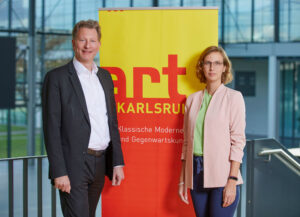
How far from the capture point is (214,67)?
2166mm

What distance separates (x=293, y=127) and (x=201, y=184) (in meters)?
13.8

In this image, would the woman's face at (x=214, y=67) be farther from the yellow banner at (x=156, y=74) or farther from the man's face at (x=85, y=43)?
the man's face at (x=85, y=43)

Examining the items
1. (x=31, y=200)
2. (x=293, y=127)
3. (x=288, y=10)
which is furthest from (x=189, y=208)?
(x=293, y=127)

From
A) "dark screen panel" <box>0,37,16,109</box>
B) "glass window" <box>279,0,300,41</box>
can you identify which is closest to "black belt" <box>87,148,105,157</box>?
"dark screen panel" <box>0,37,16,109</box>

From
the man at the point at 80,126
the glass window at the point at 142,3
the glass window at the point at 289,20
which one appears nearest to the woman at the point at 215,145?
the man at the point at 80,126

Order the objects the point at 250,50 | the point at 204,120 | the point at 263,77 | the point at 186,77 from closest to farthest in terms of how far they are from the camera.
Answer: the point at 204,120, the point at 186,77, the point at 250,50, the point at 263,77

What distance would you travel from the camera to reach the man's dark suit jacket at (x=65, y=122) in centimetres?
193

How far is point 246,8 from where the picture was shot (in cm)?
1411

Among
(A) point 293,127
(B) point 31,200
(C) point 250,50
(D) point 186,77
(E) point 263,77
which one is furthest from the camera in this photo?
(E) point 263,77

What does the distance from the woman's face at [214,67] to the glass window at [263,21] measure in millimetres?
11583

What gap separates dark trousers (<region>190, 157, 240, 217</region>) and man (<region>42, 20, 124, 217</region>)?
40cm

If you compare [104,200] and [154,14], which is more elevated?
[154,14]

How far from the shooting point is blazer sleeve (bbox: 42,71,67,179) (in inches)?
75.9

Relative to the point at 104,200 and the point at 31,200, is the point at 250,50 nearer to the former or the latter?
the point at 31,200
